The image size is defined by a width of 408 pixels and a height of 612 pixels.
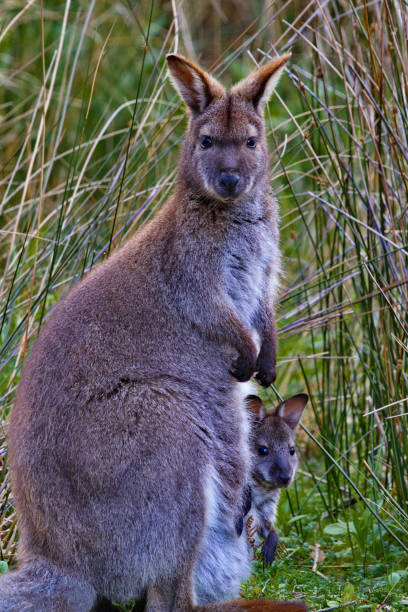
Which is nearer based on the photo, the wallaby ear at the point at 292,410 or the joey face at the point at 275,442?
the joey face at the point at 275,442

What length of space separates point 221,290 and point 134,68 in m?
4.49

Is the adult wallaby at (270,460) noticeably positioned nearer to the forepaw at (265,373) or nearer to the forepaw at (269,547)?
the forepaw at (269,547)

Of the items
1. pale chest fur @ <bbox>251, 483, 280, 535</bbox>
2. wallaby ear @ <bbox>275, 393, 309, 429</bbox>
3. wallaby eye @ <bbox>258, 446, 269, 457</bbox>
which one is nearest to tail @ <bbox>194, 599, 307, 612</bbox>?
pale chest fur @ <bbox>251, 483, 280, 535</bbox>

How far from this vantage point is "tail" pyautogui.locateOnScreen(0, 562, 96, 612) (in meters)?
3.37

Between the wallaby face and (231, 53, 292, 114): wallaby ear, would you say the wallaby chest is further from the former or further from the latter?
(231, 53, 292, 114): wallaby ear

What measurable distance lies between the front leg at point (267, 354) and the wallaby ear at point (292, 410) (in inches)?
16.0

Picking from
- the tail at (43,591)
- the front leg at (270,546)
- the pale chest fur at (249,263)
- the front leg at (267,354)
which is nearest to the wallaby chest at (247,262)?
the pale chest fur at (249,263)

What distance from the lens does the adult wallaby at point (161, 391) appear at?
140 inches

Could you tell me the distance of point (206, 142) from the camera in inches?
163

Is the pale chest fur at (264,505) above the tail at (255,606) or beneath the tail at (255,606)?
above

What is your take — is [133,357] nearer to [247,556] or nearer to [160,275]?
[160,275]

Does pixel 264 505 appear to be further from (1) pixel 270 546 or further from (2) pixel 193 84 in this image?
(2) pixel 193 84

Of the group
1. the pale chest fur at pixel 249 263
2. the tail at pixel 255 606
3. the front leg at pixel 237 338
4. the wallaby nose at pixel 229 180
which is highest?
the wallaby nose at pixel 229 180

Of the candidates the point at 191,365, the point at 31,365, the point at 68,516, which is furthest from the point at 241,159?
the point at 68,516
